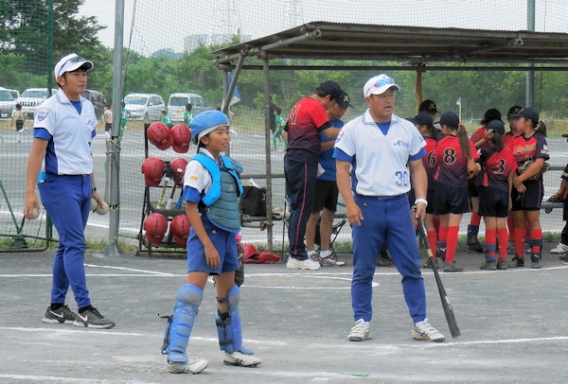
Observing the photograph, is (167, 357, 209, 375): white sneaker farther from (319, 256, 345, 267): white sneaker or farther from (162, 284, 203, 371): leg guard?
(319, 256, 345, 267): white sneaker

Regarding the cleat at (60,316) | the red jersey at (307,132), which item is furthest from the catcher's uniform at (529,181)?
the cleat at (60,316)

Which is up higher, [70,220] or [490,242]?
[70,220]

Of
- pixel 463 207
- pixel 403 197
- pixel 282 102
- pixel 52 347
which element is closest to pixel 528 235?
pixel 463 207

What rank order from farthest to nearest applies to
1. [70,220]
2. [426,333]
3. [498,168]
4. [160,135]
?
1. [160,135]
2. [498,168]
3. [70,220]
4. [426,333]

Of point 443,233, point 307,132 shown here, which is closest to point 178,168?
point 307,132

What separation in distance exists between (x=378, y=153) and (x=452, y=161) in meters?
4.26

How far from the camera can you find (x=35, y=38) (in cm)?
1339

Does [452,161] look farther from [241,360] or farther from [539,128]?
[241,360]

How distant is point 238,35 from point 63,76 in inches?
227

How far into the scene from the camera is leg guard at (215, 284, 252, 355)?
686cm

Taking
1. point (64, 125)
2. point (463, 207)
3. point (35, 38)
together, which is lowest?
point (463, 207)

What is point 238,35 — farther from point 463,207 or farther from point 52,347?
point 52,347

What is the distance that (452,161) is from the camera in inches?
476

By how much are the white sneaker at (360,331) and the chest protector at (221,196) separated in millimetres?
1514
